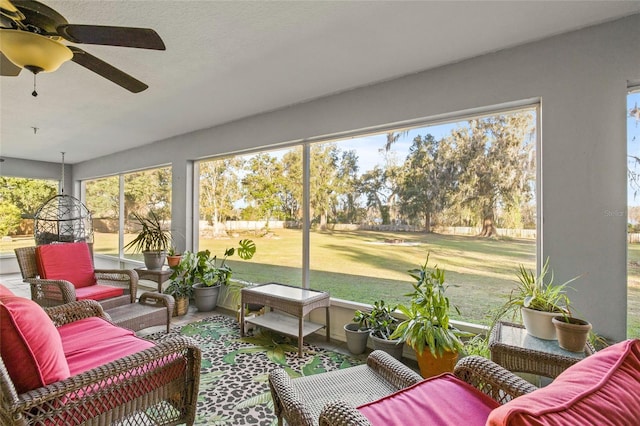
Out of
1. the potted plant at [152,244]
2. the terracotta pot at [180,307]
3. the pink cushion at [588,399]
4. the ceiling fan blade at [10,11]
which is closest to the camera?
the pink cushion at [588,399]

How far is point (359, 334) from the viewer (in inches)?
109

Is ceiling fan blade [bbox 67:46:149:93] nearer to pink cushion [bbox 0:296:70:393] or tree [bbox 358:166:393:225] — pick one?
pink cushion [bbox 0:296:70:393]

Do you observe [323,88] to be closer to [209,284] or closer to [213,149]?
[213,149]

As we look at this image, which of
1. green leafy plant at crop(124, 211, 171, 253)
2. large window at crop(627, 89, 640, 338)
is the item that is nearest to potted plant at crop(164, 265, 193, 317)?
green leafy plant at crop(124, 211, 171, 253)

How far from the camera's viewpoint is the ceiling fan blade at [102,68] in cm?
172

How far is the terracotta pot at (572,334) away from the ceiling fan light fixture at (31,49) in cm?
305

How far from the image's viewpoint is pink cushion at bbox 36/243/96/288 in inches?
128

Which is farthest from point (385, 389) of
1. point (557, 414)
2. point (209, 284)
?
point (209, 284)

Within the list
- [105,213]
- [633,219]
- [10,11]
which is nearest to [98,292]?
[10,11]

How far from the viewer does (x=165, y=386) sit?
1.56 meters

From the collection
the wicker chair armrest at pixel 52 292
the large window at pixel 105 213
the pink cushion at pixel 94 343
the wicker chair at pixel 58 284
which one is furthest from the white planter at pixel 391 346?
the large window at pixel 105 213

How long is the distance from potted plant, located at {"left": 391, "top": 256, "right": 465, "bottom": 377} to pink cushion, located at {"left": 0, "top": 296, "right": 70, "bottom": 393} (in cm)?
205

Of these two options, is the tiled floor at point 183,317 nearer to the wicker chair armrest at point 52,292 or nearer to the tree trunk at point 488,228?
the wicker chair armrest at point 52,292

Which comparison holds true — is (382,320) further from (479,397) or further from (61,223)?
(61,223)
